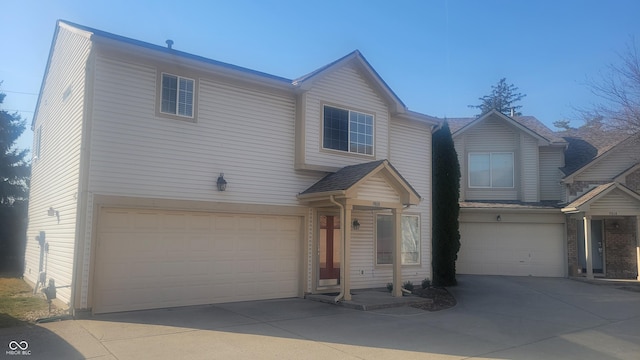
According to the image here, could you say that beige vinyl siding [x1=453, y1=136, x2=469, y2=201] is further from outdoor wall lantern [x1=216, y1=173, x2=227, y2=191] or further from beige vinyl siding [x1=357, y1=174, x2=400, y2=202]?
outdoor wall lantern [x1=216, y1=173, x2=227, y2=191]

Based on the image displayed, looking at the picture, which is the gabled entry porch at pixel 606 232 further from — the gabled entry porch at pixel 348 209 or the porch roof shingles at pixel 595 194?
the gabled entry porch at pixel 348 209

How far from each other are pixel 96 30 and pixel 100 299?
579 centimetres

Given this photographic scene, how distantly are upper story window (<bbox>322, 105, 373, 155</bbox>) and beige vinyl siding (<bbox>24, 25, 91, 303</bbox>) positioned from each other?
Result: 648cm

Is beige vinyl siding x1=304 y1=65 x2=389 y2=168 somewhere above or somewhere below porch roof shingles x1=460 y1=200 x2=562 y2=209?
above

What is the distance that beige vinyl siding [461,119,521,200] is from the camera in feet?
70.5

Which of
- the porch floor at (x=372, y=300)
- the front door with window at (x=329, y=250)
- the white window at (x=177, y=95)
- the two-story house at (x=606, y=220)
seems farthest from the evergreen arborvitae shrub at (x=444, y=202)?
the white window at (x=177, y=95)

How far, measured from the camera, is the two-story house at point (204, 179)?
10.2m

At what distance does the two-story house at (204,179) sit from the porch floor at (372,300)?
386 millimetres

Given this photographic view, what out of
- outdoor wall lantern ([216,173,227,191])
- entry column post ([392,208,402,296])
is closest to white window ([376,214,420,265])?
entry column post ([392,208,402,296])

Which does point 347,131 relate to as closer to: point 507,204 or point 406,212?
point 406,212

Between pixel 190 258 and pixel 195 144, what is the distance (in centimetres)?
275

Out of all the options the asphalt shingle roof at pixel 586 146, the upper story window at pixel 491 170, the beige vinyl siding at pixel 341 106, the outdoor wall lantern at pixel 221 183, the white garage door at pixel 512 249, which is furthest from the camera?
the upper story window at pixel 491 170

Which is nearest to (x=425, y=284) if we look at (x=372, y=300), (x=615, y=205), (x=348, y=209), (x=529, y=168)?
(x=372, y=300)

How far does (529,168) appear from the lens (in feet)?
69.6
